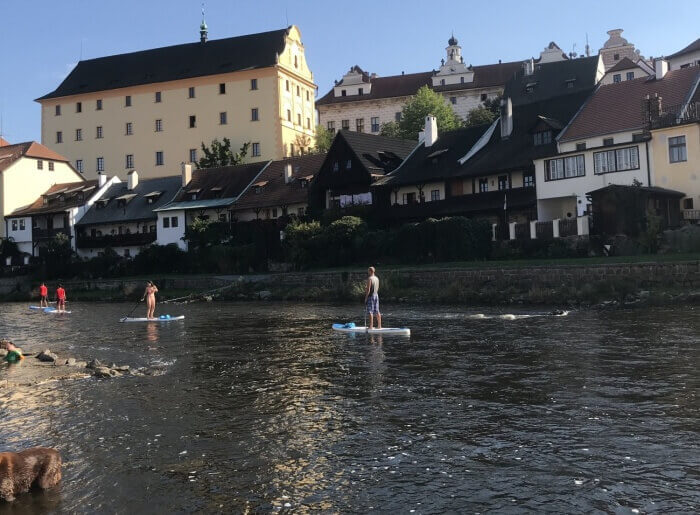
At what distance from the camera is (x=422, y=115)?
88.2 m

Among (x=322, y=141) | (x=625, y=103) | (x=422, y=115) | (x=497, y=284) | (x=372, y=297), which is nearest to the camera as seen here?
(x=372, y=297)

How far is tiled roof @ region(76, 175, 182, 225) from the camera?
7912 centimetres

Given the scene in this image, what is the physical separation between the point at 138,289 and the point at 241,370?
148 ft

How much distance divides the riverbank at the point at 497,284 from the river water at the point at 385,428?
11.0 metres

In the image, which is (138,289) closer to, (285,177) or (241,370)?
(285,177)

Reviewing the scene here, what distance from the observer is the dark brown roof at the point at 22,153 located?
87.9 metres

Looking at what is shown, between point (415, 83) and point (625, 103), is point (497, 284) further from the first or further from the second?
point (415, 83)

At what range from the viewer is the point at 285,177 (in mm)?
71938

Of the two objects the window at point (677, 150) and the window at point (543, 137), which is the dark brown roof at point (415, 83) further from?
the window at point (677, 150)

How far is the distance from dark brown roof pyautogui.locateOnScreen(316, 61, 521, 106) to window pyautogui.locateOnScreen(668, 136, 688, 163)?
66.4 metres

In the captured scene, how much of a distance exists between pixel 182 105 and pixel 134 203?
2340 cm

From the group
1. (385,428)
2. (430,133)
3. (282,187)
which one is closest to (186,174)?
(282,187)

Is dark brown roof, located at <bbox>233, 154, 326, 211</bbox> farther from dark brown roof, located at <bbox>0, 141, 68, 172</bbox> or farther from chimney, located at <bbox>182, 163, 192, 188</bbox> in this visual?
dark brown roof, located at <bbox>0, 141, 68, 172</bbox>

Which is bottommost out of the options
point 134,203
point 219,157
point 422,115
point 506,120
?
point 134,203
